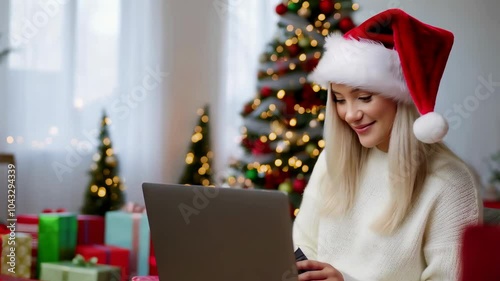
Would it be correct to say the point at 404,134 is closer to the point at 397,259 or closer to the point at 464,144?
the point at 397,259

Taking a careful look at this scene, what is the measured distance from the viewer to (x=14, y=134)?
473 centimetres

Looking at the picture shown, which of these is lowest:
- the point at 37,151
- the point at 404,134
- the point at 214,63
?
the point at 37,151

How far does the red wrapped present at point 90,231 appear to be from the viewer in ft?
12.9

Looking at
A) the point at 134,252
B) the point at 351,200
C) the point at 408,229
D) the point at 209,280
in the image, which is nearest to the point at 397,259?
the point at 408,229

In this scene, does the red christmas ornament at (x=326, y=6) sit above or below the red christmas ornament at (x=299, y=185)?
above

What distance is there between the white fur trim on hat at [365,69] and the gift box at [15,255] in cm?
182

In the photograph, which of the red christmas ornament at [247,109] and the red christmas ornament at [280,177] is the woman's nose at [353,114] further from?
the red christmas ornament at [247,109]

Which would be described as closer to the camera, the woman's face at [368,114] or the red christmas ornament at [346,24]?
the woman's face at [368,114]

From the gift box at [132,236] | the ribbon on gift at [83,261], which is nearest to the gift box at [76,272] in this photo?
the ribbon on gift at [83,261]

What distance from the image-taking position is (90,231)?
13.0 ft

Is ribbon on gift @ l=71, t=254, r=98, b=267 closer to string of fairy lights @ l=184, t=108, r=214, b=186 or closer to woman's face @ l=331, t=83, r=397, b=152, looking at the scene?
string of fairy lights @ l=184, t=108, r=214, b=186

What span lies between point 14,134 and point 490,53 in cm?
306

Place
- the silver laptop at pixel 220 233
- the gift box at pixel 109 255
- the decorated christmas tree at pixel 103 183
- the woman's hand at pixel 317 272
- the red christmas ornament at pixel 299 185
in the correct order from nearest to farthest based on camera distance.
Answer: the silver laptop at pixel 220 233 → the woman's hand at pixel 317 272 → the gift box at pixel 109 255 → the red christmas ornament at pixel 299 185 → the decorated christmas tree at pixel 103 183

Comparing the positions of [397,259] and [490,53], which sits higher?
[490,53]
